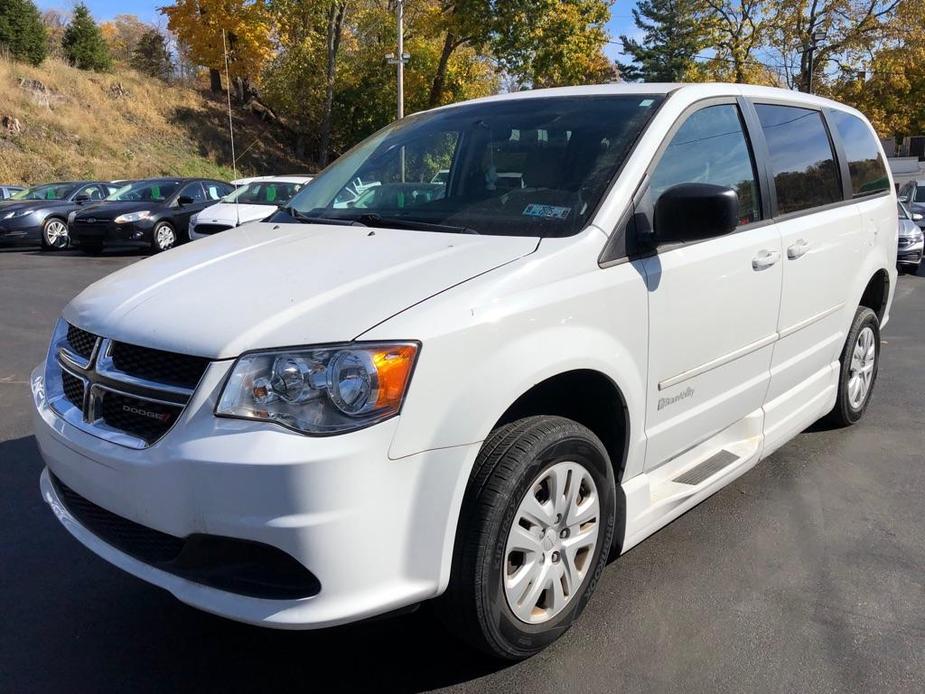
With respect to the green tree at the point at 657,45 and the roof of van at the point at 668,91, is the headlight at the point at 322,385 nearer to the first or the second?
the roof of van at the point at 668,91

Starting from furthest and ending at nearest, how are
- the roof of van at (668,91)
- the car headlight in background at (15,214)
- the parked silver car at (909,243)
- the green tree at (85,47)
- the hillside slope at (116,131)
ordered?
the green tree at (85,47) → the hillside slope at (116,131) → the car headlight in background at (15,214) → the parked silver car at (909,243) → the roof of van at (668,91)

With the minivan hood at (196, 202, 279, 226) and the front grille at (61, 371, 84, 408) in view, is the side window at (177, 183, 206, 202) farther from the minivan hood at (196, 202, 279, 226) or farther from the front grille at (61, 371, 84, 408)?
the front grille at (61, 371, 84, 408)

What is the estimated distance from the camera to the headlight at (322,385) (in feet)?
7.24

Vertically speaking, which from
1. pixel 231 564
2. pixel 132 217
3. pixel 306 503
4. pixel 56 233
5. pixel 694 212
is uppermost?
pixel 694 212

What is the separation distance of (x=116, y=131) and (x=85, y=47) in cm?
731

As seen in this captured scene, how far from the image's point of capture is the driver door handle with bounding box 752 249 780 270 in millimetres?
3518

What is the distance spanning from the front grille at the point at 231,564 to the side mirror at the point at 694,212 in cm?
171

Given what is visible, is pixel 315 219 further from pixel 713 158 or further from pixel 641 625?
pixel 641 625

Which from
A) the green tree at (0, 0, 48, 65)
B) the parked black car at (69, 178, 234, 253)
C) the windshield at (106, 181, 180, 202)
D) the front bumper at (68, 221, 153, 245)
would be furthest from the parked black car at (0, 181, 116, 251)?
the green tree at (0, 0, 48, 65)

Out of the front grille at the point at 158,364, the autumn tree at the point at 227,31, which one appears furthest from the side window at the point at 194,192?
the autumn tree at the point at 227,31

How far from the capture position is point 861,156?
16.1 feet

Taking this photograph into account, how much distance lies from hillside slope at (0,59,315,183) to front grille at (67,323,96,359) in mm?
29475

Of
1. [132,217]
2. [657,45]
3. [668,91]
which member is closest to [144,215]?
[132,217]

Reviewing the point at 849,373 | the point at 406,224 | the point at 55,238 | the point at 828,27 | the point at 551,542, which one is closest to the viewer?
the point at 551,542
